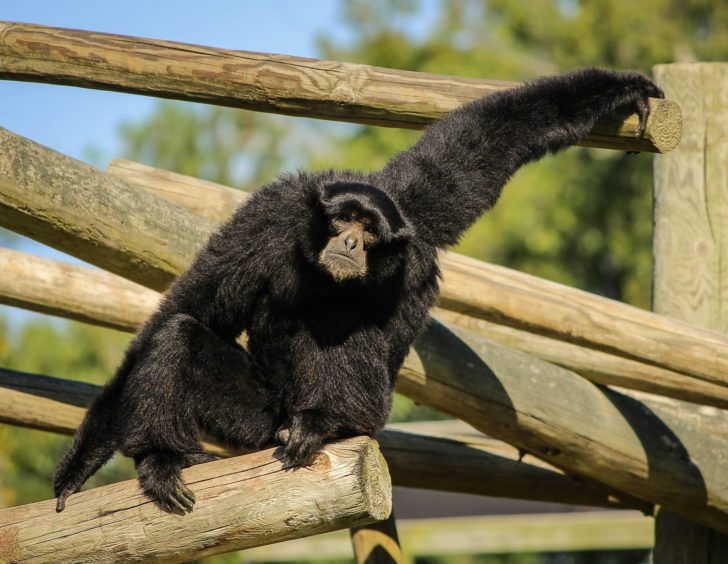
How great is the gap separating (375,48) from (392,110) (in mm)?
23073

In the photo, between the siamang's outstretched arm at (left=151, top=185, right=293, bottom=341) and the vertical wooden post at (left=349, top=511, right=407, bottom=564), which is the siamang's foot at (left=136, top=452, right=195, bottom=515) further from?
the vertical wooden post at (left=349, top=511, right=407, bottom=564)

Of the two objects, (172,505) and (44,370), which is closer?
(172,505)

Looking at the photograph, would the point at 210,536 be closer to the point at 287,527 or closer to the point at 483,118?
the point at 287,527

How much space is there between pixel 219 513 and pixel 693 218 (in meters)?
4.06

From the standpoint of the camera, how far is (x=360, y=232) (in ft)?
14.9

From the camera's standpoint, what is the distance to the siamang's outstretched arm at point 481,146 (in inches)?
181

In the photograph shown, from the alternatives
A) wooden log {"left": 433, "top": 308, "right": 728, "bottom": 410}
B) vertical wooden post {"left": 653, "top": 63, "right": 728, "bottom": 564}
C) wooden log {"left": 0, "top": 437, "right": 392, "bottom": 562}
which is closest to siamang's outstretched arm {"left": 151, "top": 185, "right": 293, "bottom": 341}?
wooden log {"left": 0, "top": 437, "right": 392, "bottom": 562}

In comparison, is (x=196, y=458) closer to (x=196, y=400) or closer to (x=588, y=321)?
(x=196, y=400)

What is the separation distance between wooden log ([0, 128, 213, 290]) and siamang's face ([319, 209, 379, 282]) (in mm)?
673

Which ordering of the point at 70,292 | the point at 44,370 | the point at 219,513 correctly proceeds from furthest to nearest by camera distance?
the point at 44,370 → the point at 70,292 → the point at 219,513

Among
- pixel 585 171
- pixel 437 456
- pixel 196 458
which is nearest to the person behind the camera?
pixel 196 458

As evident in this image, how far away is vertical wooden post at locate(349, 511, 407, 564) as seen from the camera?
5871 mm

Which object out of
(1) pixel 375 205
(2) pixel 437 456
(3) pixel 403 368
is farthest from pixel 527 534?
(1) pixel 375 205

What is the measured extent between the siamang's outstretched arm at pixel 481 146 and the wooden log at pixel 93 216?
3.74 feet
